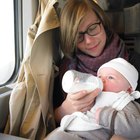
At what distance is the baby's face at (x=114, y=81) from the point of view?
3.83 ft

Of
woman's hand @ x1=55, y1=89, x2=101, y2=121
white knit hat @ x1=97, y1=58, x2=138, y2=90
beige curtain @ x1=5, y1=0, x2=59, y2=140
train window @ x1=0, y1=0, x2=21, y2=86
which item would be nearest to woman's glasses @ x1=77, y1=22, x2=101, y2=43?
beige curtain @ x1=5, y1=0, x2=59, y2=140

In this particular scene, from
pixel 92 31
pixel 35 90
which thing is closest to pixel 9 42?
pixel 35 90

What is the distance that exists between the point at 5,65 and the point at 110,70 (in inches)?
34.4

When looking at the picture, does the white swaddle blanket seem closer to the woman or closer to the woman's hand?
the woman's hand

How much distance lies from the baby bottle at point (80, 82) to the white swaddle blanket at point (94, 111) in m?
0.06

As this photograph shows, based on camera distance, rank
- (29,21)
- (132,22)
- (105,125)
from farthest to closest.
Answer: (29,21) → (132,22) → (105,125)

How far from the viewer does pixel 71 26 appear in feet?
4.60

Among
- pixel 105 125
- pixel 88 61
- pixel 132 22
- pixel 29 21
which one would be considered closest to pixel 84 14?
pixel 88 61

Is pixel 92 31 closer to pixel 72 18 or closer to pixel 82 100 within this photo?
pixel 72 18

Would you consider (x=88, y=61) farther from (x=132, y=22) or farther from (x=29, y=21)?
(x=29, y=21)

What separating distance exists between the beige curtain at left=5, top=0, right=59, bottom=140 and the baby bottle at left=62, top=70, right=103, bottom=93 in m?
0.21

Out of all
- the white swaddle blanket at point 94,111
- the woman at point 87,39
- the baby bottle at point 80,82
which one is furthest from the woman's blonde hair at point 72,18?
the white swaddle blanket at point 94,111

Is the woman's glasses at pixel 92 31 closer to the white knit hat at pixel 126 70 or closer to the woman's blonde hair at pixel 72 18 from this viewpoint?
the woman's blonde hair at pixel 72 18

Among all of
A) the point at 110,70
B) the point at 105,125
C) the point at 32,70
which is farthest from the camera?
the point at 32,70
